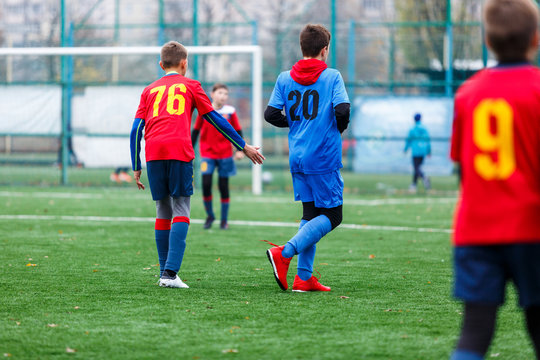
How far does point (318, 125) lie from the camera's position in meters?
5.80

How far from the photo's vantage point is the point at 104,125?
1794 cm

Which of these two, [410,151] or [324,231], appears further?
[410,151]

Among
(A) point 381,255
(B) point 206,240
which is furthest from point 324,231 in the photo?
(B) point 206,240

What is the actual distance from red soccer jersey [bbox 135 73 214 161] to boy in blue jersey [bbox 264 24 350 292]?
0.62 m

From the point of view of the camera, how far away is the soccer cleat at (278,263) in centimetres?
580

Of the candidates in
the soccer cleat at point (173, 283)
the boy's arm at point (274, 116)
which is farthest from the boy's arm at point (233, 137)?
the soccer cleat at point (173, 283)

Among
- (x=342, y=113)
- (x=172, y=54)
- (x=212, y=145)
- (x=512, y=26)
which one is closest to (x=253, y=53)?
(x=212, y=145)

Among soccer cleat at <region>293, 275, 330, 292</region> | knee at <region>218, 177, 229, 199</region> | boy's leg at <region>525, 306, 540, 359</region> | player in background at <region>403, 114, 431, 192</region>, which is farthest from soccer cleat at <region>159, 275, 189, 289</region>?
player in background at <region>403, 114, 431, 192</region>

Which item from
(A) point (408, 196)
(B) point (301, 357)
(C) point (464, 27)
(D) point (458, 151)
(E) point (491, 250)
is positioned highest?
(C) point (464, 27)

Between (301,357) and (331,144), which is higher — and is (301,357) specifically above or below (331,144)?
below

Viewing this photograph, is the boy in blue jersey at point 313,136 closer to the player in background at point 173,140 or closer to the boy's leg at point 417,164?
the player in background at point 173,140

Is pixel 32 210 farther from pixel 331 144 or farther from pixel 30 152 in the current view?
pixel 331 144

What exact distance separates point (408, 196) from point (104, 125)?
701cm

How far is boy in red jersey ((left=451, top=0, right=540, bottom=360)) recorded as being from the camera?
281cm
